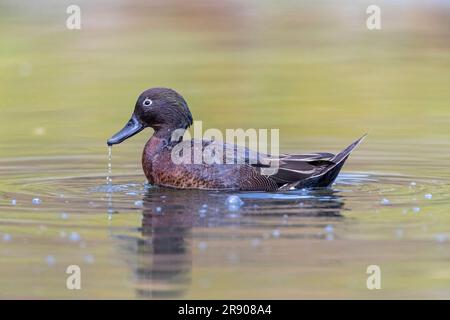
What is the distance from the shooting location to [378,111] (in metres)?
16.8

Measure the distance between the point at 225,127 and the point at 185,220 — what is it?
19.8 feet

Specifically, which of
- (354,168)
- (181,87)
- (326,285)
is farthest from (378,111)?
(326,285)

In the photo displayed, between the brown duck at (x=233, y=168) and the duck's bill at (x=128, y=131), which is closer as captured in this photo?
the brown duck at (x=233, y=168)

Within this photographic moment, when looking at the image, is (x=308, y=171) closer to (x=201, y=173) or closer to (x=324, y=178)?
(x=324, y=178)

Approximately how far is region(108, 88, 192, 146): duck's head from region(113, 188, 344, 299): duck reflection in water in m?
0.88

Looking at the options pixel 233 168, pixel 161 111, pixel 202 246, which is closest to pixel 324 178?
pixel 233 168

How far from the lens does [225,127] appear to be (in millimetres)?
15055

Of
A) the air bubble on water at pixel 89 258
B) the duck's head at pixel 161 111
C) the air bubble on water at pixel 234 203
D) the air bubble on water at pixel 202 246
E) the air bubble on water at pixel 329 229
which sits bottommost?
the air bubble on water at pixel 89 258

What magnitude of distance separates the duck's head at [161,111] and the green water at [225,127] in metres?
0.63

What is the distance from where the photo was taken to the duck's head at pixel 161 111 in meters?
11.3

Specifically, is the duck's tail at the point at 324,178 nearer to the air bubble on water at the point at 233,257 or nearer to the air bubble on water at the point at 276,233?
the air bubble on water at the point at 276,233

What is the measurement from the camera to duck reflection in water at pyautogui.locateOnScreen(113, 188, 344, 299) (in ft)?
24.2

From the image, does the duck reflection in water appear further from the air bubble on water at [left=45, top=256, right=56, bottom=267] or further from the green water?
the air bubble on water at [left=45, top=256, right=56, bottom=267]

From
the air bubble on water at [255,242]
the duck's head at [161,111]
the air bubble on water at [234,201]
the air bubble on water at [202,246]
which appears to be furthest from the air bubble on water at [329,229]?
the duck's head at [161,111]
